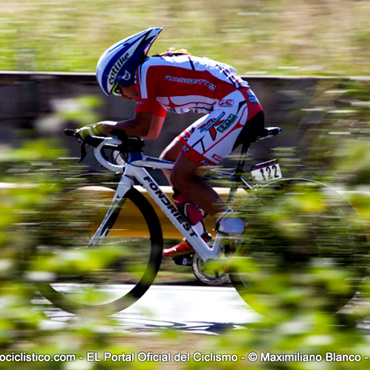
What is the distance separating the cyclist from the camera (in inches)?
230

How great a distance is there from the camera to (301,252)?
271cm

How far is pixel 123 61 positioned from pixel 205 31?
6.92m


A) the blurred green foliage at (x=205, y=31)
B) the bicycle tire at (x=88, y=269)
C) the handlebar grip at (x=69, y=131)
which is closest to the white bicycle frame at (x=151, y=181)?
the handlebar grip at (x=69, y=131)

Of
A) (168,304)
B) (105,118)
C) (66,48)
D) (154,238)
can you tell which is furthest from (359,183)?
(66,48)

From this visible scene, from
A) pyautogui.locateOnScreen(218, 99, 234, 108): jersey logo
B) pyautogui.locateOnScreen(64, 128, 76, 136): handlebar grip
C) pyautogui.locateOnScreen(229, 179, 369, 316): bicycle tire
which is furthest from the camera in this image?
pyautogui.locateOnScreen(218, 99, 234, 108): jersey logo

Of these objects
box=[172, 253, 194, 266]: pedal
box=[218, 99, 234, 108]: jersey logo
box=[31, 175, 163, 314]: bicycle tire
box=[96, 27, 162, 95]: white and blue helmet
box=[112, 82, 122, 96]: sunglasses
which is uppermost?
box=[31, 175, 163, 314]: bicycle tire

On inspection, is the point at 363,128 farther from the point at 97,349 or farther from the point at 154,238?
the point at 154,238

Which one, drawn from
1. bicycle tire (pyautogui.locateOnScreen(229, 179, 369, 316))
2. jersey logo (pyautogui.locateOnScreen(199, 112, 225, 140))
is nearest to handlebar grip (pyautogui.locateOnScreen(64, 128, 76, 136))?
jersey logo (pyautogui.locateOnScreen(199, 112, 225, 140))

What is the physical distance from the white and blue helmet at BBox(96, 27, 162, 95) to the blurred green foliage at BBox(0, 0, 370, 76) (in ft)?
15.0

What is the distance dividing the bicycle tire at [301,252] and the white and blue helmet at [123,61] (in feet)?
9.99

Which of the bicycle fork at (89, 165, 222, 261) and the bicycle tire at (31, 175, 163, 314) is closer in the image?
the bicycle tire at (31, 175, 163, 314)

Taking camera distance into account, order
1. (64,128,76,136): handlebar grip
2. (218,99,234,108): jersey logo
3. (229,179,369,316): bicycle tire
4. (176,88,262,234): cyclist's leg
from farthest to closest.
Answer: (218,99,234,108): jersey logo → (176,88,262,234): cyclist's leg → (64,128,76,136): handlebar grip → (229,179,369,316): bicycle tire

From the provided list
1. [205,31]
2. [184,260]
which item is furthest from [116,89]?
[205,31]

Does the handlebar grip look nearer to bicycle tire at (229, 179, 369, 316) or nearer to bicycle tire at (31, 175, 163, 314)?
bicycle tire at (31, 175, 163, 314)
